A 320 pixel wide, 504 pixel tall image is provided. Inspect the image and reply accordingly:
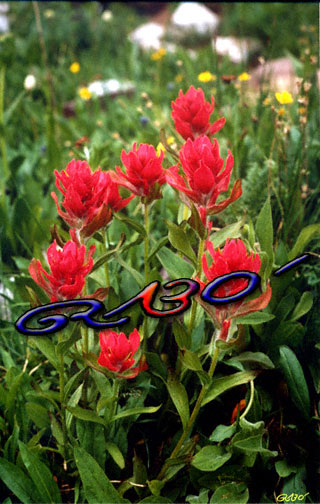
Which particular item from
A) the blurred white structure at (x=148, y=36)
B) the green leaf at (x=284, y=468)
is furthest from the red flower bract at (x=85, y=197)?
the blurred white structure at (x=148, y=36)

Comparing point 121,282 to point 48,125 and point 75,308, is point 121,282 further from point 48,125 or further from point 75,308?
point 48,125

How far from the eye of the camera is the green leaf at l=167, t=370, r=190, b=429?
3.61ft

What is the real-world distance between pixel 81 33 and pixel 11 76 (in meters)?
1.90

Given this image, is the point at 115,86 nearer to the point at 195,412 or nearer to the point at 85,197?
the point at 85,197

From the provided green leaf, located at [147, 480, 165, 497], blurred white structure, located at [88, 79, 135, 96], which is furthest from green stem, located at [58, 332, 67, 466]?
blurred white structure, located at [88, 79, 135, 96]

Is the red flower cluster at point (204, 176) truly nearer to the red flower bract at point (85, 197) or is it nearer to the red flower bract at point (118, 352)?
the red flower bract at point (85, 197)

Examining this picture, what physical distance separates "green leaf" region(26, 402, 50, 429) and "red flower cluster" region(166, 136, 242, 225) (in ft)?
2.02

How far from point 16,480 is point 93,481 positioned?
0.19 m

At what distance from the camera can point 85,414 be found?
3.56ft

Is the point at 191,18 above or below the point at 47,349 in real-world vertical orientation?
above

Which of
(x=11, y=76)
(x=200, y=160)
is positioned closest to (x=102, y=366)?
(x=200, y=160)

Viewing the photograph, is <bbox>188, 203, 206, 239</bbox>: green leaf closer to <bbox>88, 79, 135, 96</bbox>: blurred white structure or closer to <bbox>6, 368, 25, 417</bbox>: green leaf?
<bbox>6, 368, 25, 417</bbox>: green leaf

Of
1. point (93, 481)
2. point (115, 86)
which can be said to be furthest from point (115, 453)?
point (115, 86)

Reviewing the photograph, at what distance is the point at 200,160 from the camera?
96 cm
